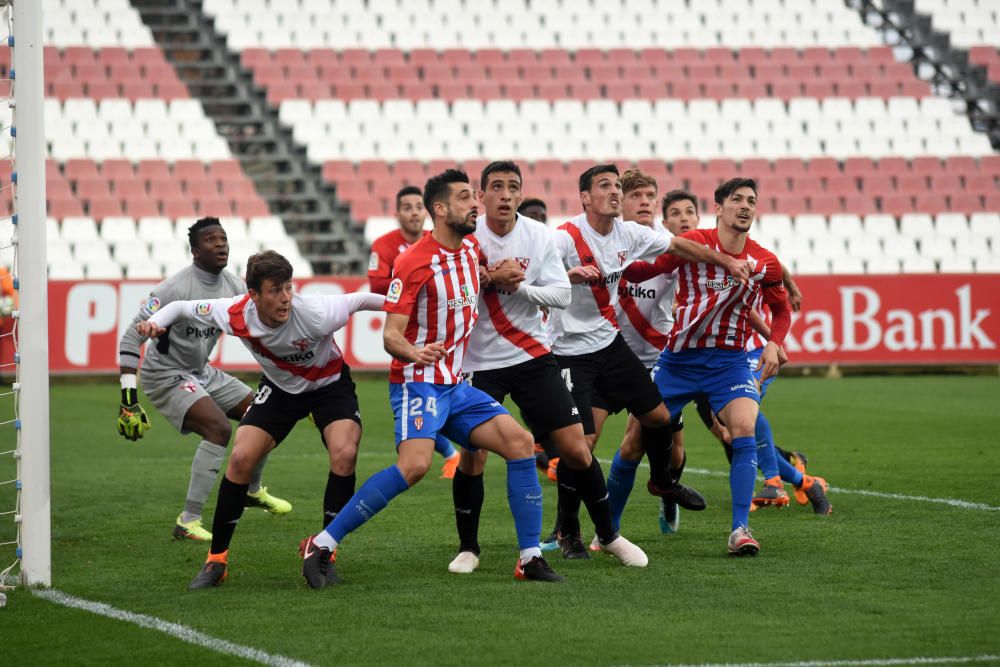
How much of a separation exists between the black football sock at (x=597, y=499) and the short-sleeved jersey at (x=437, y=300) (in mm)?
906

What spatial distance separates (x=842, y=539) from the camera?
749 cm

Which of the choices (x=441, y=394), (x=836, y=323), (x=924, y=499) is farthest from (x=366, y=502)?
(x=836, y=323)

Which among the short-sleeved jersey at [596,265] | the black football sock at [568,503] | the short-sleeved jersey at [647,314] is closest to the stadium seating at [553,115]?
the short-sleeved jersey at [647,314]

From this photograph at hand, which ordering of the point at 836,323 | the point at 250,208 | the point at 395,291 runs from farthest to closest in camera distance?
the point at 250,208, the point at 836,323, the point at 395,291

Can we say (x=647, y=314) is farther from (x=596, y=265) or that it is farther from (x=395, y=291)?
(x=395, y=291)

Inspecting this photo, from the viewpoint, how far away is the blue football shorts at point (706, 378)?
7551 mm

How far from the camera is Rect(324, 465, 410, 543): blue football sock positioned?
6.43m

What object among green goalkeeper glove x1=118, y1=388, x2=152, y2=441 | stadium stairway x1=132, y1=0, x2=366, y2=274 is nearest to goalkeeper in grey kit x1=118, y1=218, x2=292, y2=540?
green goalkeeper glove x1=118, y1=388, x2=152, y2=441

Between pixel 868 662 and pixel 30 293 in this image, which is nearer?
pixel 868 662

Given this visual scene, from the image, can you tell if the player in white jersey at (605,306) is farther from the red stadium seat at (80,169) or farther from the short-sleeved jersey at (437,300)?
the red stadium seat at (80,169)

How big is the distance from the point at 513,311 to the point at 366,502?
1.27 m

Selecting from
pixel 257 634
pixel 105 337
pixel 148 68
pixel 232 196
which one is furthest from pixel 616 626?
pixel 148 68

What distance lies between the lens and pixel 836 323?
22.0 m

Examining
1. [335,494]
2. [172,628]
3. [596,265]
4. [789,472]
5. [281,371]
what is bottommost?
[172,628]
